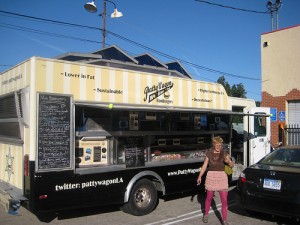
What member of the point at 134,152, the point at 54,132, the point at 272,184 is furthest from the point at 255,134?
the point at 54,132

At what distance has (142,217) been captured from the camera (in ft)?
21.5

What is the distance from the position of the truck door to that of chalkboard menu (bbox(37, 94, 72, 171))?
5.76 meters

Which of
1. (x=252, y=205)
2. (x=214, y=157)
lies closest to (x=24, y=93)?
(x=214, y=157)

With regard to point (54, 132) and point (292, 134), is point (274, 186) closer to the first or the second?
point (54, 132)

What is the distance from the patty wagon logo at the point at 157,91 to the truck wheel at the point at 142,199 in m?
1.72

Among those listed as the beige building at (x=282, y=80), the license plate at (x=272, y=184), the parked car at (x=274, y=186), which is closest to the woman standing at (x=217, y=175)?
the parked car at (x=274, y=186)

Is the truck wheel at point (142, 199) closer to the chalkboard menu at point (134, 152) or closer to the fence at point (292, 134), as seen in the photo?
the chalkboard menu at point (134, 152)

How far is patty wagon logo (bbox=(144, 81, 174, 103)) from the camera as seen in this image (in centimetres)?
720

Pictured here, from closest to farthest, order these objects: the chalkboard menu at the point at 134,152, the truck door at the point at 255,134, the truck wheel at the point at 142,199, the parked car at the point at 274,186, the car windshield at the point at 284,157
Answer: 1. the parked car at the point at 274,186
2. the car windshield at the point at 284,157
3. the truck wheel at the point at 142,199
4. the chalkboard menu at the point at 134,152
5. the truck door at the point at 255,134

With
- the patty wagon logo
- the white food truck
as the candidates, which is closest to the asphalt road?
the white food truck

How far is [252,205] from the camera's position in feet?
19.7

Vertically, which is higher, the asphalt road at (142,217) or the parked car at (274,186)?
the parked car at (274,186)

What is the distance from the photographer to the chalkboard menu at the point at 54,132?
216 inches

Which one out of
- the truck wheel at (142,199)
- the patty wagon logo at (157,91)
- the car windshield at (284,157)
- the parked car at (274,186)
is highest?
the patty wagon logo at (157,91)
